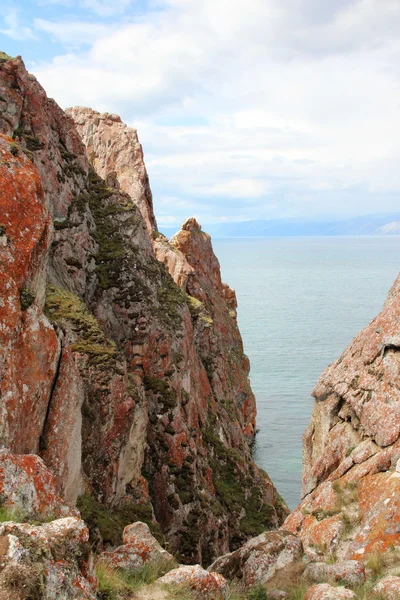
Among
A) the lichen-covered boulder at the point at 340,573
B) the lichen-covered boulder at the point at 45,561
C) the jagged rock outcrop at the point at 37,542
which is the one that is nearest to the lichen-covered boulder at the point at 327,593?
the lichen-covered boulder at the point at 340,573

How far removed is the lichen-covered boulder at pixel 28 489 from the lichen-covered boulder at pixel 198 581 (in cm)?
278

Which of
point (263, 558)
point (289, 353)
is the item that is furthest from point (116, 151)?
point (289, 353)

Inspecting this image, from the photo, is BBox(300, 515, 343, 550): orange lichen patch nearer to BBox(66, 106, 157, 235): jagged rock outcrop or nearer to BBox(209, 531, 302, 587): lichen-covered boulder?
BBox(209, 531, 302, 587): lichen-covered boulder

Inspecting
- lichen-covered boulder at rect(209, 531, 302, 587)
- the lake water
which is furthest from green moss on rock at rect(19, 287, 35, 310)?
the lake water

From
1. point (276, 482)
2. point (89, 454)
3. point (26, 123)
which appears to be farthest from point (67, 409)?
point (276, 482)

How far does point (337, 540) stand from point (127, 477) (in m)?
13.4

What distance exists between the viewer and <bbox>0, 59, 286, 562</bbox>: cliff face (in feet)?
60.5

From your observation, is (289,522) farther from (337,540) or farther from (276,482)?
(276,482)

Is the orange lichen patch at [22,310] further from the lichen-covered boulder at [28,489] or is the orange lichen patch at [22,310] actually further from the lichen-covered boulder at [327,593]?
the lichen-covered boulder at [327,593]

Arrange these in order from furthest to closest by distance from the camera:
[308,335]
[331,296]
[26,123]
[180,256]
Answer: [331,296]
[308,335]
[180,256]
[26,123]

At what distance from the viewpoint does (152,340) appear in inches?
1421

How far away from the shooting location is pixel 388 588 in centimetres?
1362

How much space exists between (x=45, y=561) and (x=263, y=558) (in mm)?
9373

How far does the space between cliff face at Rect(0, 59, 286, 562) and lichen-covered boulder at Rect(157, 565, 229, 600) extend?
595cm
